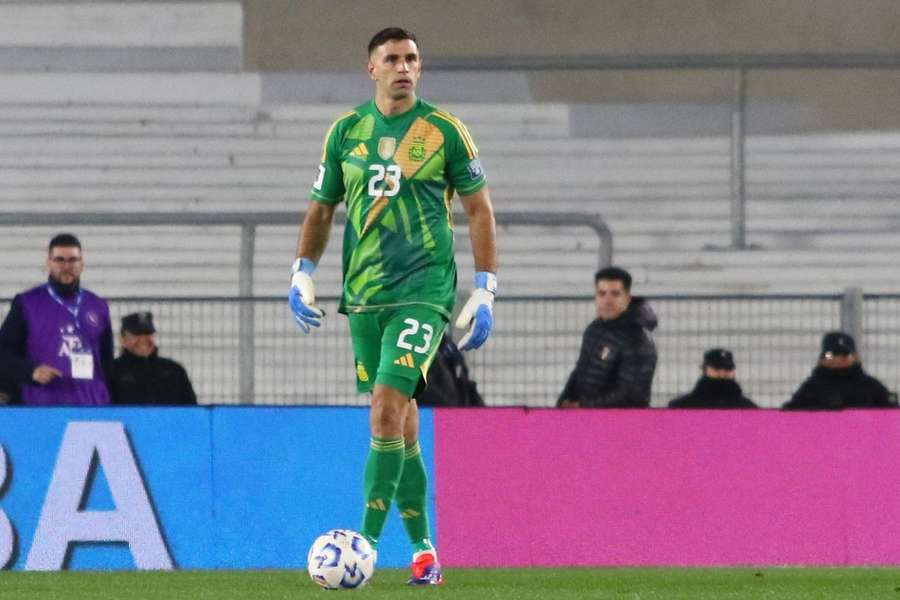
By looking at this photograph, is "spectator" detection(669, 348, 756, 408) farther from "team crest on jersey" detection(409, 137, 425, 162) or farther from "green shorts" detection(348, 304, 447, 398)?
"team crest on jersey" detection(409, 137, 425, 162)

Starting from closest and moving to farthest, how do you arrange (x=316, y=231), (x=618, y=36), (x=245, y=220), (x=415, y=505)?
(x=415, y=505)
(x=316, y=231)
(x=245, y=220)
(x=618, y=36)

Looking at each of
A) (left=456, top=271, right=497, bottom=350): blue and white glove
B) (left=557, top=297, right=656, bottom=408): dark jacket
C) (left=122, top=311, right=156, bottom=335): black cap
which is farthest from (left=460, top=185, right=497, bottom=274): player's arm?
(left=122, top=311, right=156, bottom=335): black cap

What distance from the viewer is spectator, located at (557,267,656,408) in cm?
1183

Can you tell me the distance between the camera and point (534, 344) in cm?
1356

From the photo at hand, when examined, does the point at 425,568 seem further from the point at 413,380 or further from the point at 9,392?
the point at 9,392

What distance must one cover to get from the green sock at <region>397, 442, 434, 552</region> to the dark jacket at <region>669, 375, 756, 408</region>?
12.2 feet

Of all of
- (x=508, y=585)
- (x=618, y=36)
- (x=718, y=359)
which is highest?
(x=618, y=36)

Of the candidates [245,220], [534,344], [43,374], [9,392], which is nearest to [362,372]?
[43,374]

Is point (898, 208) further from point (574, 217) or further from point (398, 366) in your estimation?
point (398, 366)

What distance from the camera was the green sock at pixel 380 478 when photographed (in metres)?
8.38

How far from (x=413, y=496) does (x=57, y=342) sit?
12.0 ft

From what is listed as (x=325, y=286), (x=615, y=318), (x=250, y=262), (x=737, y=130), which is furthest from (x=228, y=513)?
(x=737, y=130)

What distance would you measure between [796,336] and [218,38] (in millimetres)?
5996

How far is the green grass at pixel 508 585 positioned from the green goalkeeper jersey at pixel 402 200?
3.86 ft
